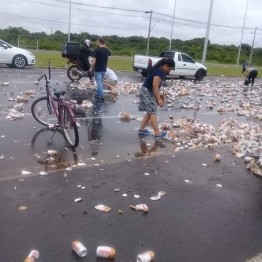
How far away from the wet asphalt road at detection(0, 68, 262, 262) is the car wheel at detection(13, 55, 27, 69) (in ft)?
44.8

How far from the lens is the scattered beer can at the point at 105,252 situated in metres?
3.20

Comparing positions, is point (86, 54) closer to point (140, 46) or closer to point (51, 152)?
point (51, 152)

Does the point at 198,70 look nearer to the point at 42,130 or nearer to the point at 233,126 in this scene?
the point at 233,126

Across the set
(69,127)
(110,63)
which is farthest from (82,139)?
(110,63)

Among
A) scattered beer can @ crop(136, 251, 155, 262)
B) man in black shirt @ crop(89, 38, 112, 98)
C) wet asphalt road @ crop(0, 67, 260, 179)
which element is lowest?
wet asphalt road @ crop(0, 67, 260, 179)

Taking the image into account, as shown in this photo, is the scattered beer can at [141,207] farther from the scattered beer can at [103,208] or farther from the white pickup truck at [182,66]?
the white pickup truck at [182,66]

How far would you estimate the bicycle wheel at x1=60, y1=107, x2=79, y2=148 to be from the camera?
6.35 m

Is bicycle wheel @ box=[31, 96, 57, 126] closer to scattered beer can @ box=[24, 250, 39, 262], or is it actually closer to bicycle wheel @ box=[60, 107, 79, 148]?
bicycle wheel @ box=[60, 107, 79, 148]

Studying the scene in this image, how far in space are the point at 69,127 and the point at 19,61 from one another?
Result: 1467 cm

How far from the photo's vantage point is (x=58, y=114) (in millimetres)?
6965

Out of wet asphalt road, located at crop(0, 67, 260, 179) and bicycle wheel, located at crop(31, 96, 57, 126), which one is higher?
bicycle wheel, located at crop(31, 96, 57, 126)

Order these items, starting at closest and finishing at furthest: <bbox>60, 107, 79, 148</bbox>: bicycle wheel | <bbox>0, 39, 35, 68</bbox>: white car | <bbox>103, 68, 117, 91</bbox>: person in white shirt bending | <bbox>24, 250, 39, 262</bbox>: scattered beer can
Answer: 1. <bbox>24, 250, 39, 262</bbox>: scattered beer can
2. <bbox>60, 107, 79, 148</bbox>: bicycle wheel
3. <bbox>103, 68, 117, 91</bbox>: person in white shirt bending
4. <bbox>0, 39, 35, 68</bbox>: white car

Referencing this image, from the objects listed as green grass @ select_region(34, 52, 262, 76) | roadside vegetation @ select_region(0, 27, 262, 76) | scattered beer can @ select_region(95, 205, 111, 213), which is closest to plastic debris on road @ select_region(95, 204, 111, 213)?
scattered beer can @ select_region(95, 205, 111, 213)

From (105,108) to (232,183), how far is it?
5965mm
